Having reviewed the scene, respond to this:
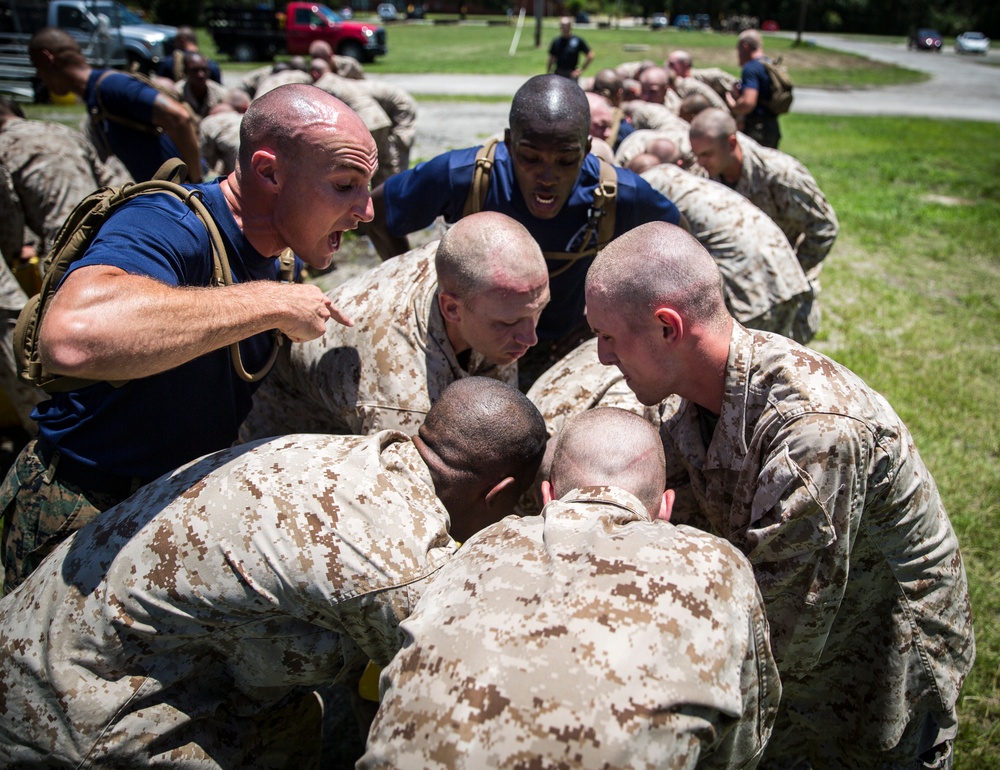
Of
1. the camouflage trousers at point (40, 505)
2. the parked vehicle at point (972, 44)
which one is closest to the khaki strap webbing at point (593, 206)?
the camouflage trousers at point (40, 505)

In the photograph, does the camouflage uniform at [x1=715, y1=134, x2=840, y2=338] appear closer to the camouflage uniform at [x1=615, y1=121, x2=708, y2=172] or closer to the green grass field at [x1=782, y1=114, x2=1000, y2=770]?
the camouflage uniform at [x1=615, y1=121, x2=708, y2=172]

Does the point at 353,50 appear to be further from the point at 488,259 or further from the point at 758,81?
the point at 488,259

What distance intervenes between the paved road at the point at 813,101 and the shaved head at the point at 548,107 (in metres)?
8.61

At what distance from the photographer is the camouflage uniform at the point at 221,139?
296 inches

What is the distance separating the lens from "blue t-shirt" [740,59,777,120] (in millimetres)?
9297

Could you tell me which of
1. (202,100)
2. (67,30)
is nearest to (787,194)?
(202,100)

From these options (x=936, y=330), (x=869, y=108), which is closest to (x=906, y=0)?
(x=869, y=108)

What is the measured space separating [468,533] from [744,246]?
285 cm

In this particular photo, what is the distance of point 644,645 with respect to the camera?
158cm

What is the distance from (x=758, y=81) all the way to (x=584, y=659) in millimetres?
9299

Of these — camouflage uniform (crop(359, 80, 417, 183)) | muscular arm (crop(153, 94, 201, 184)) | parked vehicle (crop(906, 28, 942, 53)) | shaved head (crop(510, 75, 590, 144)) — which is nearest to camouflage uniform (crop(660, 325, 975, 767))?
shaved head (crop(510, 75, 590, 144))

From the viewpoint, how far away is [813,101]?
22.3 metres

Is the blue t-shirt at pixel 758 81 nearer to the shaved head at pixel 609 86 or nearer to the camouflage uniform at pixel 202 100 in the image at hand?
the shaved head at pixel 609 86

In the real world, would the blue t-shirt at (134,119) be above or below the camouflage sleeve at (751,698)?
above
